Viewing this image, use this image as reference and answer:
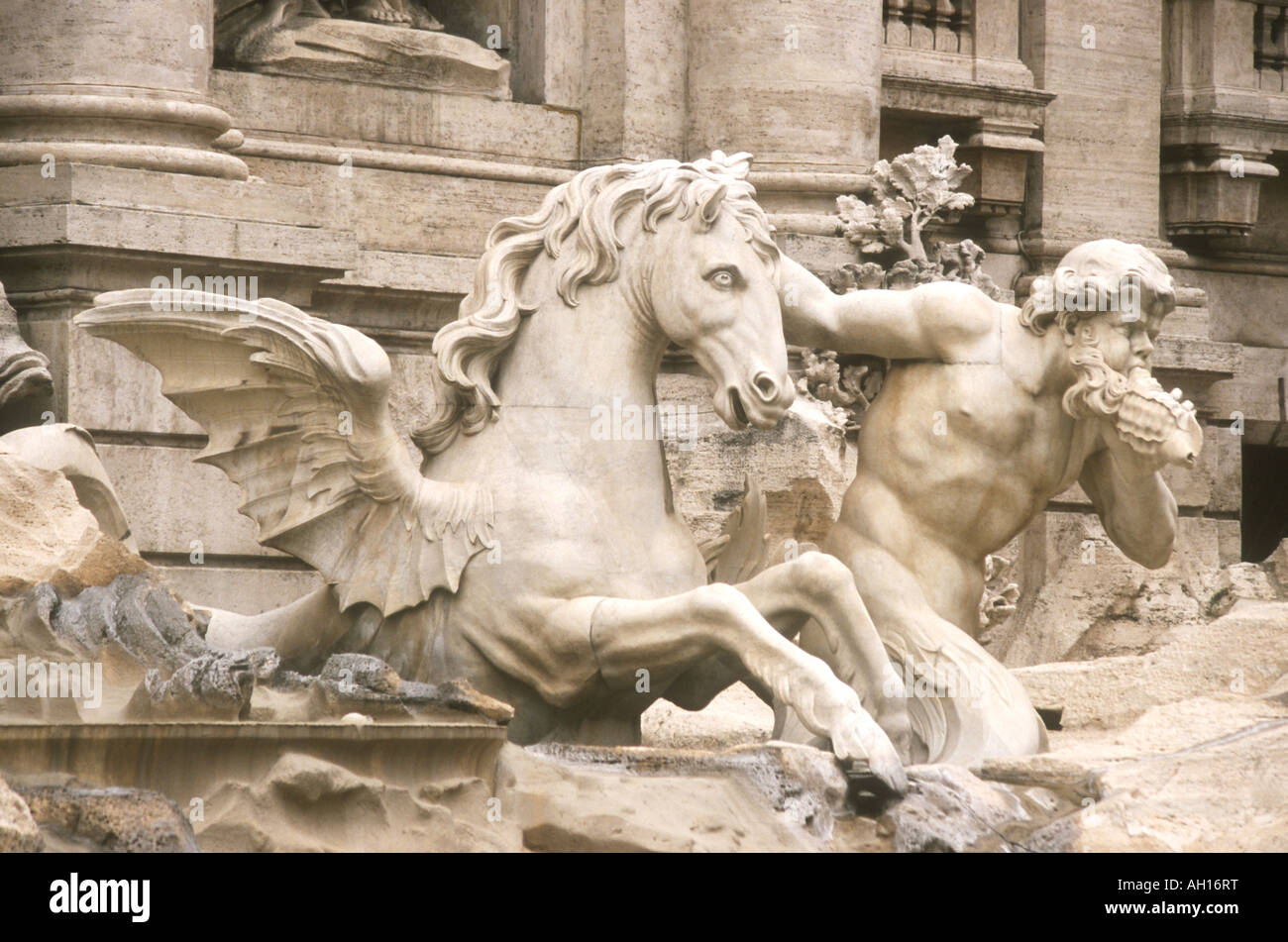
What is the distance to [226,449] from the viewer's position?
257 inches

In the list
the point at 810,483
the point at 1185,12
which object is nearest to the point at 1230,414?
the point at 1185,12

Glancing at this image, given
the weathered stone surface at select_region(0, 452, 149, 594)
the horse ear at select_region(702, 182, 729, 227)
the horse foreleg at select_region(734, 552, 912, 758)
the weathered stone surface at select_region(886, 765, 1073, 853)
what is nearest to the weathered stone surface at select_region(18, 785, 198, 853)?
the weathered stone surface at select_region(0, 452, 149, 594)

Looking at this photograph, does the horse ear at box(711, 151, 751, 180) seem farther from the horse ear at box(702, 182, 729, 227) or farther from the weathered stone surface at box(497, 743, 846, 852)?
the weathered stone surface at box(497, 743, 846, 852)

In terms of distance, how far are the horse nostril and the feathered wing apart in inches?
29.4

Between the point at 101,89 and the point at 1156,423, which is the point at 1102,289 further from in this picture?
the point at 101,89

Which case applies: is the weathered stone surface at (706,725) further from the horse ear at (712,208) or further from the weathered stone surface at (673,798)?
the horse ear at (712,208)

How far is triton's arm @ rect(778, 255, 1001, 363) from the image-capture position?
6898mm

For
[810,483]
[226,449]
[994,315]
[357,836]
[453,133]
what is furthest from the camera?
[453,133]

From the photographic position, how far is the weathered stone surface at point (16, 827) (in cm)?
465

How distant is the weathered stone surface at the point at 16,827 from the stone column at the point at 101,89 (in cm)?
367

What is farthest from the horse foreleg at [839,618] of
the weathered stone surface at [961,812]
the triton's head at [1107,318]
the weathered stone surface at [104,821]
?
the weathered stone surface at [104,821]

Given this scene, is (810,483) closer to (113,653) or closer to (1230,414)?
(113,653)

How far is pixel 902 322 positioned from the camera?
274 inches
